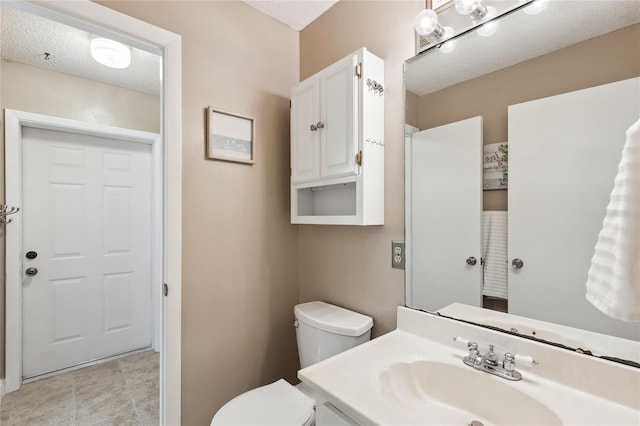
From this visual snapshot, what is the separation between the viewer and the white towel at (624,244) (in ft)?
1.94

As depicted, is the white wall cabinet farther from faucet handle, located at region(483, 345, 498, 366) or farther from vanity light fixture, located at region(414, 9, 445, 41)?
faucet handle, located at region(483, 345, 498, 366)

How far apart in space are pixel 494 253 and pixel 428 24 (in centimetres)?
87

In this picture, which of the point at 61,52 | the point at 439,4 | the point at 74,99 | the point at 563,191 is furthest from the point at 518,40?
the point at 74,99

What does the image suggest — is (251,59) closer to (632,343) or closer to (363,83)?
(363,83)

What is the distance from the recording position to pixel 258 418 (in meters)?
1.22

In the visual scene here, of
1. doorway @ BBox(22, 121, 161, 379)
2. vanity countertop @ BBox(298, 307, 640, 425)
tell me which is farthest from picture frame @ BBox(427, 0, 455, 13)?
doorway @ BBox(22, 121, 161, 379)

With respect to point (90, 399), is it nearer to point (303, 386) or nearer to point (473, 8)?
point (303, 386)

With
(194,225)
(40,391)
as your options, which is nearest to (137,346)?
(40,391)

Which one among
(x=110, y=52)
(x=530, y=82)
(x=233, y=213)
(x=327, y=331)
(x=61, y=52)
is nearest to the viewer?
(x=530, y=82)

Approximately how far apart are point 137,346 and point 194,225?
199cm

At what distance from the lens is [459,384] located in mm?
946

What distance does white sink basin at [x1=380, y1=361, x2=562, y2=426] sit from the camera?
812 mm

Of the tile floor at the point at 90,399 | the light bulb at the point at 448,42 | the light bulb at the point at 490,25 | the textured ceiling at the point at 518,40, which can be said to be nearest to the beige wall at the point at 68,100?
the tile floor at the point at 90,399

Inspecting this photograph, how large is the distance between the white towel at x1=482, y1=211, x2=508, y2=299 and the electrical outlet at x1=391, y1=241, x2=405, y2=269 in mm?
353
